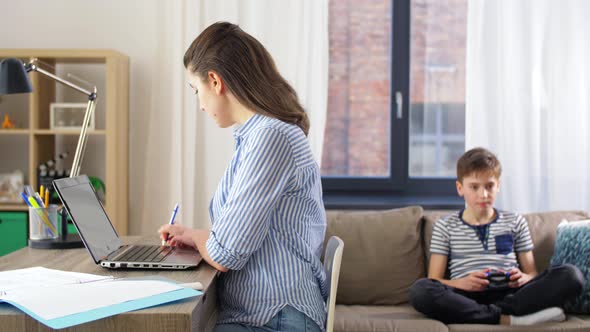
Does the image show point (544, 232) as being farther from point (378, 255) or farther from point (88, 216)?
point (88, 216)

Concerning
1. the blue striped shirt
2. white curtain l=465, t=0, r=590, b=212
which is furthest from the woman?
white curtain l=465, t=0, r=590, b=212

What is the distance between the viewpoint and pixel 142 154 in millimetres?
3723

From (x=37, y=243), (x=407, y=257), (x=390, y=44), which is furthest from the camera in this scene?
(x=390, y=44)

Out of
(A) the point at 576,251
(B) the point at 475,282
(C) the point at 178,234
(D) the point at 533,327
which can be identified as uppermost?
(C) the point at 178,234

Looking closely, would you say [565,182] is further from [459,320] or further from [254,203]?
[254,203]

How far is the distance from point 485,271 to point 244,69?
1.55 metres

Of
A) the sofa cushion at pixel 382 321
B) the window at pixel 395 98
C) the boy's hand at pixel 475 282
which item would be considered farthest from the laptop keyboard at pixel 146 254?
the window at pixel 395 98

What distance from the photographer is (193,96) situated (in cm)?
363

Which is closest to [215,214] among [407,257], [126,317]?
[126,317]

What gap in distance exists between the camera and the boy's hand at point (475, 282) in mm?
2809

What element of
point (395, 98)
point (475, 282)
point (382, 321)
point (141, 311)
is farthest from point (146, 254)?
point (395, 98)

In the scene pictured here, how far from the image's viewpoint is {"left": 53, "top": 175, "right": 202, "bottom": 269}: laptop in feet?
5.33

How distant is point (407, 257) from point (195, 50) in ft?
5.59

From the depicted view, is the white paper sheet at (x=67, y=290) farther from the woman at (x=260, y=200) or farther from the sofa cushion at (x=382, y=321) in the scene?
the sofa cushion at (x=382, y=321)
